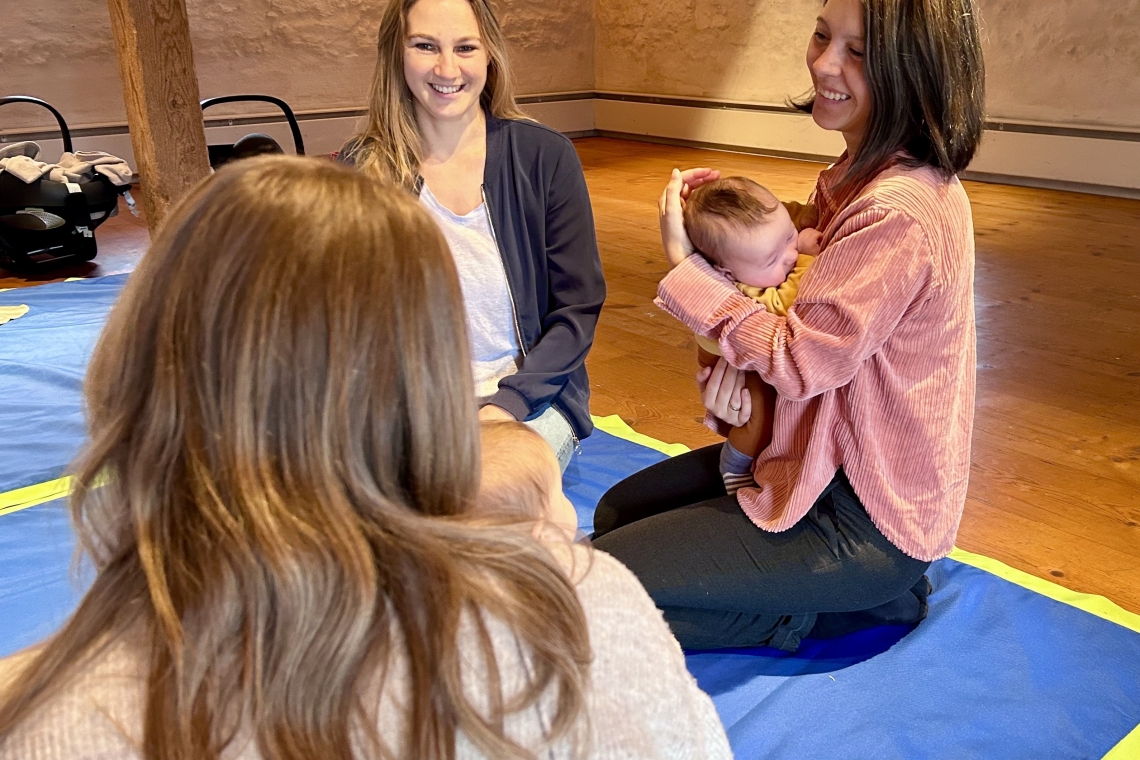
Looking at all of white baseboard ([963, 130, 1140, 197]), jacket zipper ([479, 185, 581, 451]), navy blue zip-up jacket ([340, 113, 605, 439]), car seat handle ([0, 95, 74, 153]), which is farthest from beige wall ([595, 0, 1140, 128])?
car seat handle ([0, 95, 74, 153])

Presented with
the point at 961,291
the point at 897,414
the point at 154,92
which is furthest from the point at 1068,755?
the point at 154,92

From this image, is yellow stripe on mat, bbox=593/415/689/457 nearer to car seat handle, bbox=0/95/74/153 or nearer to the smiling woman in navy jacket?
Answer: the smiling woman in navy jacket

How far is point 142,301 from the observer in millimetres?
732

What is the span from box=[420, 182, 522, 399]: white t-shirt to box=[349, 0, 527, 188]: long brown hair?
0.08 meters

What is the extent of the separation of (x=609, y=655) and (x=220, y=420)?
35 centimetres

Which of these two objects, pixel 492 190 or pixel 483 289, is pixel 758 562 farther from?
pixel 492 190

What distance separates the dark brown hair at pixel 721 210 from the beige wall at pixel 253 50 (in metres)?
6.47


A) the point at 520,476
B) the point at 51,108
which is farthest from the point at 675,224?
the point at 51,108

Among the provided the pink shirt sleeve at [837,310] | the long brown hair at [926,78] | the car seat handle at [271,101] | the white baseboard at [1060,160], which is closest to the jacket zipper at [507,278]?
the pink shirt sleeve at [837,310]

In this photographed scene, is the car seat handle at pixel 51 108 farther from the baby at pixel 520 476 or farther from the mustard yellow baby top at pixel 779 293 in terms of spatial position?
the baby at pixel 520 476

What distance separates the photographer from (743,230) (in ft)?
5.14

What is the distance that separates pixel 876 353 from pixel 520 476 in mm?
785

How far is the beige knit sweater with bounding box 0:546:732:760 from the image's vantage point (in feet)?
2.17

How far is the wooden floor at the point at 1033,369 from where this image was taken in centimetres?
227
